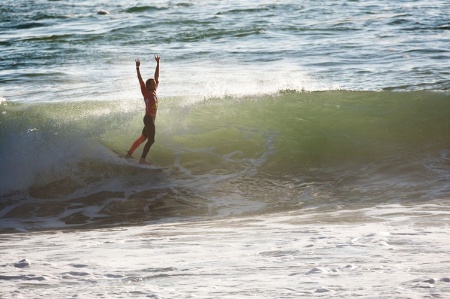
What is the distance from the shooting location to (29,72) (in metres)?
20.5

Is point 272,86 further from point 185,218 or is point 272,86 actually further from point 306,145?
point 185,218

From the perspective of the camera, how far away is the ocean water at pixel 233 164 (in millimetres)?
6445

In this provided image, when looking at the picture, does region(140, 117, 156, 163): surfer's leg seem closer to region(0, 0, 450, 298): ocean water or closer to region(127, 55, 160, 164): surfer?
region(127, 55, 160, 164): surfer

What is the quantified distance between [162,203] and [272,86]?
685 cm

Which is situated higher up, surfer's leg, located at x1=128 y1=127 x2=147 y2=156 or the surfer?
the surfer

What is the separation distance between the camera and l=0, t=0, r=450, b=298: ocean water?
21.1ft

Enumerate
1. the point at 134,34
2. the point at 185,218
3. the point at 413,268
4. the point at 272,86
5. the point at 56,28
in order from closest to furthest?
the point at 413,268
the point at 185,218
the point at 272,86
the point at 134,34
the point at 56,28

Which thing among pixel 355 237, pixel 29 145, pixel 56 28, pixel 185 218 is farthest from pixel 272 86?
pixel 56 28

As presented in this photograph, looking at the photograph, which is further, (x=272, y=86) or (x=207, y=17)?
(x=207, y=17)

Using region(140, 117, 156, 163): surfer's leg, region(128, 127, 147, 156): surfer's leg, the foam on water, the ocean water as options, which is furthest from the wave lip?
the foam on water

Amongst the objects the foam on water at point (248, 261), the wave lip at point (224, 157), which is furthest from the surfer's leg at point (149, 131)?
the foam on water at point (248, 261)

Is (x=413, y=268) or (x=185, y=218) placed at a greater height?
(x=413, y=268)

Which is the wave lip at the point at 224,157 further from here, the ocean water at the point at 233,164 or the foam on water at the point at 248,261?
the foam on water at the point at 248,261

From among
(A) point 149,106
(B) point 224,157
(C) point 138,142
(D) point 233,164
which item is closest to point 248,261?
(A) point 149,106
